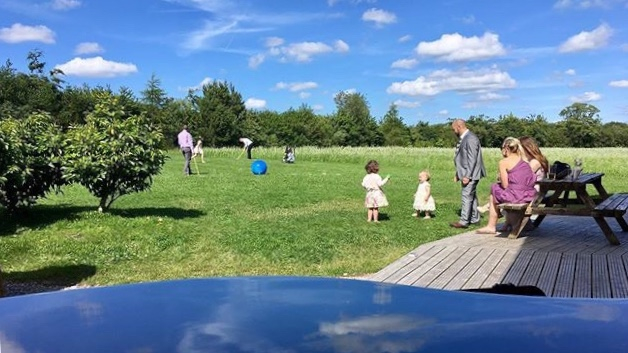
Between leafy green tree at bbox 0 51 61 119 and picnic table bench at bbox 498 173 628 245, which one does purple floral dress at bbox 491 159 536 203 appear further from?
leafy green tree at bbox 0 51 61 119

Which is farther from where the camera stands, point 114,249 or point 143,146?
point 143,146

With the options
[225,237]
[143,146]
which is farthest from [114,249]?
[143,146]

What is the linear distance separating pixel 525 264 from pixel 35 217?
7.86 metres

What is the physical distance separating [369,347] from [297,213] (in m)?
10.2

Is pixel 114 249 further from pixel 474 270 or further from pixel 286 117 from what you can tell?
pixel 286 117

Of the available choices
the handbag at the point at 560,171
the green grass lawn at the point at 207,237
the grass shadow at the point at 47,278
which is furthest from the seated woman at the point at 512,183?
the grass shadow at the point at 47,278

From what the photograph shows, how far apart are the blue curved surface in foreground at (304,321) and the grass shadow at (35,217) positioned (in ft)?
25.0

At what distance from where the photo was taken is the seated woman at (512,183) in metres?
8.76

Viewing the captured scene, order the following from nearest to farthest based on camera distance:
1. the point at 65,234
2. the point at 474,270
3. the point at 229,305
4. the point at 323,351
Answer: the point at 323,351, the point at 229,305, the point at 474,270, the point at 65,234

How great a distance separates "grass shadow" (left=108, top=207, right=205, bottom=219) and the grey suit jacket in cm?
514

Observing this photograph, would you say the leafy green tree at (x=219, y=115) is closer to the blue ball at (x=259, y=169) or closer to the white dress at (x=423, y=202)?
the blue ball at (x=259, y=169)

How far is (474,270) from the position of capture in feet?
20.3

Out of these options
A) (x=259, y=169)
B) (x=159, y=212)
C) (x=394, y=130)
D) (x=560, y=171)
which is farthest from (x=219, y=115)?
(x=560, y=171)

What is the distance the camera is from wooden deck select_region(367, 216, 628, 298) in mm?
5516
